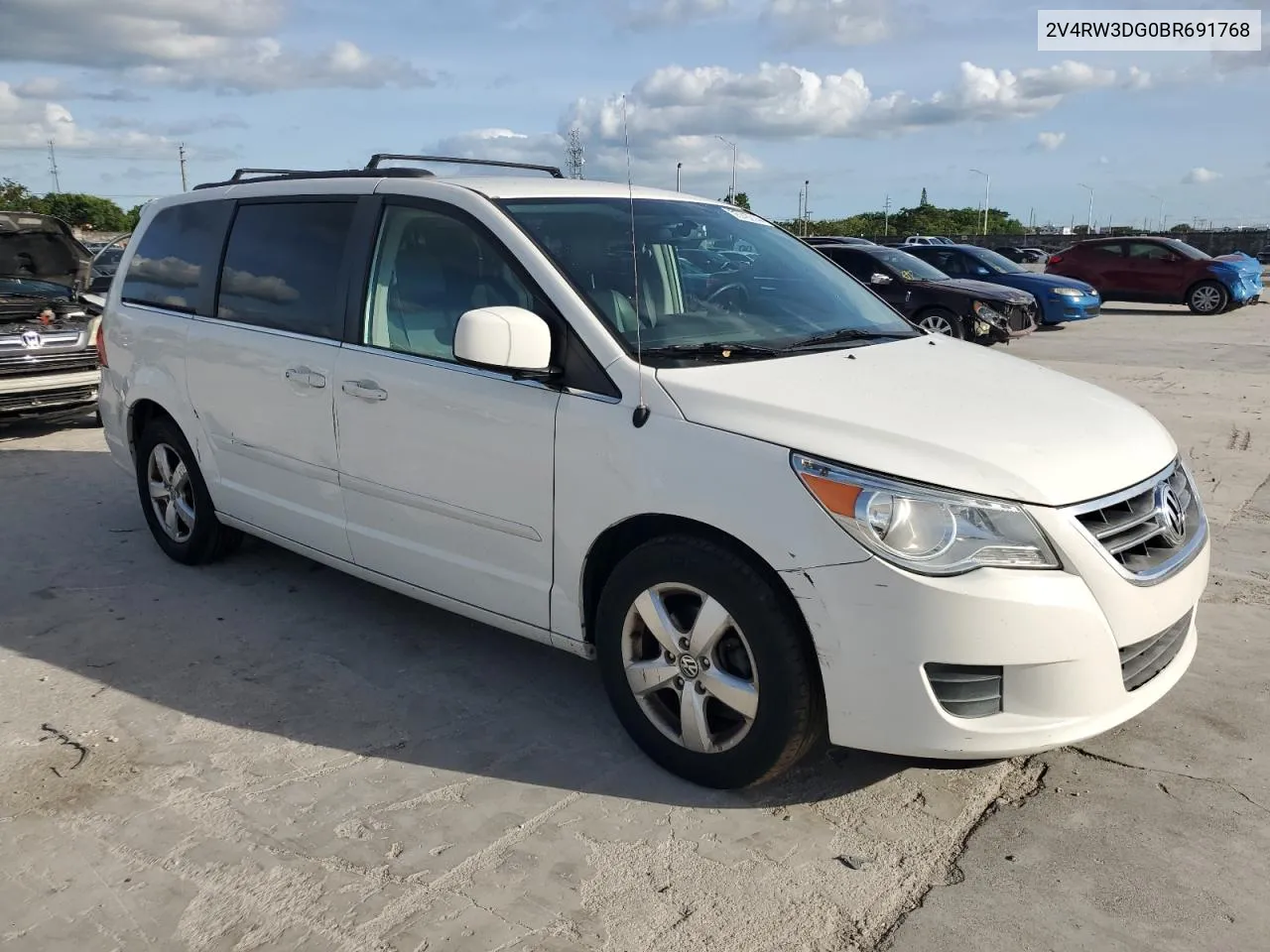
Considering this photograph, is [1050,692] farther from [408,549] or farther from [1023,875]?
[408,549]

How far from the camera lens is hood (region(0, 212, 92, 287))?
965cm

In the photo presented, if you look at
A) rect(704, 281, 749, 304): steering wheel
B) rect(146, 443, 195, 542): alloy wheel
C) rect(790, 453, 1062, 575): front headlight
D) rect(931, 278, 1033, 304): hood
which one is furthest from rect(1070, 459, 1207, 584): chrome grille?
rect(931, 278, 1033, 304): hood

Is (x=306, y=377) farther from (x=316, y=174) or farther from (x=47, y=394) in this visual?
(x=47, y=394)

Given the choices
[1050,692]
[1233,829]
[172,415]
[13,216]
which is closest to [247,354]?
[172,415]

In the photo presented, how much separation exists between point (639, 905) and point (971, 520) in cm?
129

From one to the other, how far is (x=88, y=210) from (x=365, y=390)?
228 feet

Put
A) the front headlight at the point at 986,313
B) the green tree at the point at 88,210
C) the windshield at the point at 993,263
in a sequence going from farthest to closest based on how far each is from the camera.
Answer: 1. the green tree at the point at 88,210
2. the windshield at the point at 993,263
3. the front headlight at the point at 986,313

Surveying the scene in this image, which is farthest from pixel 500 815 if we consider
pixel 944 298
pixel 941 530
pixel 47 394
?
pixel 944 298

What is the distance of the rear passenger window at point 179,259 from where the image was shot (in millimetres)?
5051

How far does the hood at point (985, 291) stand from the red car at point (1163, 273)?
7.79 meters

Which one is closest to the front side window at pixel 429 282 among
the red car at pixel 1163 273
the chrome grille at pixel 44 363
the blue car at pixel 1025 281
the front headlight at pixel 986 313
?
the chrome grille at pixel 44 363

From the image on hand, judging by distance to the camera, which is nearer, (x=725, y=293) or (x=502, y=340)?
(x=502, y=340)

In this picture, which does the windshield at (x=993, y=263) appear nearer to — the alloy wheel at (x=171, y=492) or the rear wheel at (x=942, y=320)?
the rear wheel at (x=942, y=320)

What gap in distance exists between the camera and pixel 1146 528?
304cm
